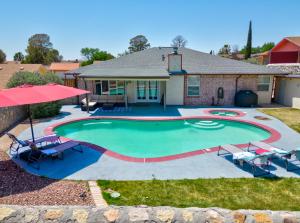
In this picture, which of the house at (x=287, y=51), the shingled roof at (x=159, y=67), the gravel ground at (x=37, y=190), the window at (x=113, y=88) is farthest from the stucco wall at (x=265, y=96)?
the gravel ground at (x=37, y=190)

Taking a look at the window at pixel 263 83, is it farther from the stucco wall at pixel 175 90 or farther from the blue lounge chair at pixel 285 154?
the blue lounge chair at pixel 285 154

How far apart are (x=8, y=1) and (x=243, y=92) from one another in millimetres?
20989

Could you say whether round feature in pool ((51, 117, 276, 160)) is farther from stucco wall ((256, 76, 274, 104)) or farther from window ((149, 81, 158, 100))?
stucco wall ((256, 76, 274, 104))

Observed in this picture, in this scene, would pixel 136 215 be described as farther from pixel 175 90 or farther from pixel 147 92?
pixel 147 92

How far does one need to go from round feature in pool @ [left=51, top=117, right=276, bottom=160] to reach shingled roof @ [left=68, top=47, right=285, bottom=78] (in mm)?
4484

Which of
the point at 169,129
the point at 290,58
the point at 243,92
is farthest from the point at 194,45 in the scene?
the point at 169,129

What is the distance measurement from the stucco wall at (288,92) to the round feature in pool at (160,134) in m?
8.33

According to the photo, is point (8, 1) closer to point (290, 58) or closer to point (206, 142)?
point (206, 142)

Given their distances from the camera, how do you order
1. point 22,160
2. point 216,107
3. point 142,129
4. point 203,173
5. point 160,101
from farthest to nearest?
point 160,101
point 216,107
point 142,129
point 22,160
point 203,173

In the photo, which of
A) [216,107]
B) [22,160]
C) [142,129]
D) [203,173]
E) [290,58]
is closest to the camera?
[203,173]

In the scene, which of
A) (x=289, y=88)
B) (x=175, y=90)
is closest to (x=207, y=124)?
(x=175, y=90)

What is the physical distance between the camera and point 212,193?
662 centimetres

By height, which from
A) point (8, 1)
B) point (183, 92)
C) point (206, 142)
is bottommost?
point (206, 142)

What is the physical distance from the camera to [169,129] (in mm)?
15367
